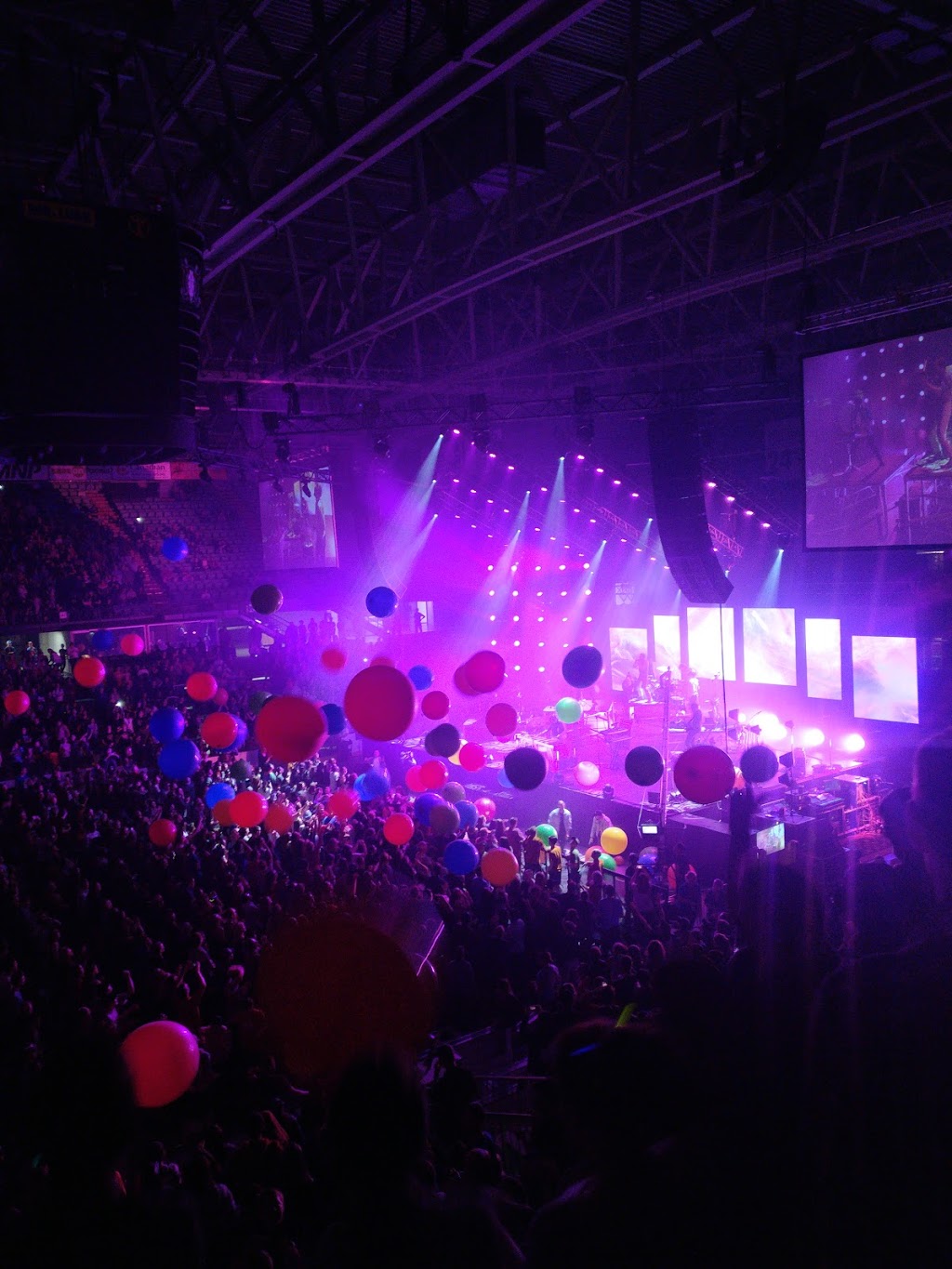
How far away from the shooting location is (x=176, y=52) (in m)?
4.98

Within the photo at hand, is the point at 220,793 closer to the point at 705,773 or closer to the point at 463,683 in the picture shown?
the point at 463,683

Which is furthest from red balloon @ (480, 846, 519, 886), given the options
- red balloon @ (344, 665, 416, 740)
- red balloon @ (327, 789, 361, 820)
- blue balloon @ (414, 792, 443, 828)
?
red balloon @ (327, 789, 361, 820)

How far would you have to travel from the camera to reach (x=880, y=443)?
22.8 feet

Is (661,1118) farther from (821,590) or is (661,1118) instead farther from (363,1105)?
(821,590)

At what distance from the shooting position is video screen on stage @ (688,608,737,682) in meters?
16.3

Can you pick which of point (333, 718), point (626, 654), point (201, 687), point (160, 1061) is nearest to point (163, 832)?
point (201, 687)

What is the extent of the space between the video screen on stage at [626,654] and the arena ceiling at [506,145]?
9.13 metres

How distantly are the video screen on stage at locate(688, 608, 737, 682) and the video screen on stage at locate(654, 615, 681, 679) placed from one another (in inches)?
12.0

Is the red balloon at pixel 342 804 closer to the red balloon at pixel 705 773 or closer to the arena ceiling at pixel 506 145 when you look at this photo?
the red balloon at pixel 705 773

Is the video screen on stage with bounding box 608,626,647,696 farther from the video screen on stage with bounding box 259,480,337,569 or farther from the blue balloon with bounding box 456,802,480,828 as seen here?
the blue balloon with bounding box 456,802,480,828

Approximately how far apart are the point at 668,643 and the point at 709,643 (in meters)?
1.14

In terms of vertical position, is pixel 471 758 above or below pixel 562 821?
above

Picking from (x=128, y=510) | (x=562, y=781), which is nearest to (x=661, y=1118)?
(x=562, y=781)

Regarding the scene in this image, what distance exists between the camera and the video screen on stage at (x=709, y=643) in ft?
53.6
